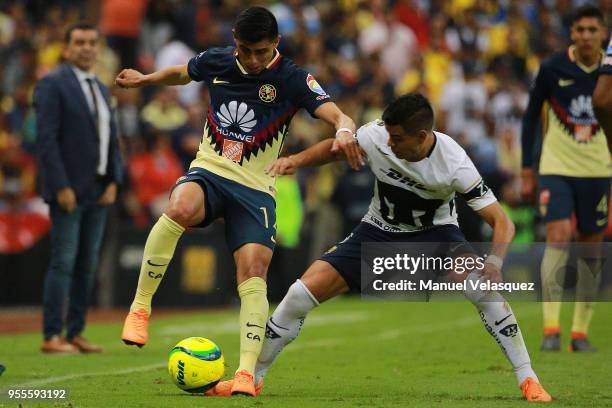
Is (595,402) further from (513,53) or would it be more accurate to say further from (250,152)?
(513,53)

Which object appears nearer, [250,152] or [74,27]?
[250,152]

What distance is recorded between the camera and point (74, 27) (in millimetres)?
11172

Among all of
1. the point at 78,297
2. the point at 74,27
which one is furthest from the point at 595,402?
the point at 74,27

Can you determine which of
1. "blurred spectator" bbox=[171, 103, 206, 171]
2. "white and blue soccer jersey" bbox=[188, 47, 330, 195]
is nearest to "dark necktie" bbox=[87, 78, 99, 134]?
"white and blue soccer jersey" bbox=[188, 47, 330, 195]

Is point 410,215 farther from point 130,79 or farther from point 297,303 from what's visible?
point 130,79

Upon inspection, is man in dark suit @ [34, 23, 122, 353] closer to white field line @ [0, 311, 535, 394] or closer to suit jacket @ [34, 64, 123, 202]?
suit jacket @ [34, 64, 123, 202]

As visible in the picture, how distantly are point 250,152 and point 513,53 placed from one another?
15.4 meters

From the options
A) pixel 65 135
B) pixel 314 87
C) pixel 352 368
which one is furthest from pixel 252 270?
pixel 65 135

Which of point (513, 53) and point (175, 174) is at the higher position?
point (513, 53)

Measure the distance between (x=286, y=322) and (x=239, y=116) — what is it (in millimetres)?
1441

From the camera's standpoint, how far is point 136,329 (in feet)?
25.2

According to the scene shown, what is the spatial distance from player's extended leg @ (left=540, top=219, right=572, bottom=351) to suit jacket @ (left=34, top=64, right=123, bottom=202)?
4181 mm

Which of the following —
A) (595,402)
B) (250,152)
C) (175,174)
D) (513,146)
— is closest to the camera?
(595,402)

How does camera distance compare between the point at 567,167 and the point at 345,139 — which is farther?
the point at 567,167
